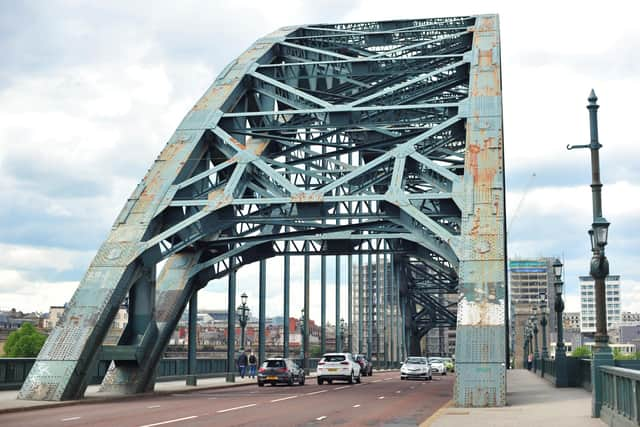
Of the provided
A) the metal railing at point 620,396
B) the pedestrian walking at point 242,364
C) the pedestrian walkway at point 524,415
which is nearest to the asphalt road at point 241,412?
the pedestrian walkway at point 524,415

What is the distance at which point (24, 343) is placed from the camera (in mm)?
119812

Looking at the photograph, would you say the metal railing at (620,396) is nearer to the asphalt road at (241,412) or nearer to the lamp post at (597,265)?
the lamp post at (597,265)

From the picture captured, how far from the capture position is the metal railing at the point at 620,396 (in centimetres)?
1402

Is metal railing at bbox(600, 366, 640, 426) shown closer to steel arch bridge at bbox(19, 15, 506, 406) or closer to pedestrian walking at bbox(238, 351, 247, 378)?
steel arch bridge at bbox(19, 15, 506, 406)

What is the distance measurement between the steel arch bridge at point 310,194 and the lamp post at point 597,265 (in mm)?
4821

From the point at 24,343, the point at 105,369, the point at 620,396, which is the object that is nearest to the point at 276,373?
the point at 105,369

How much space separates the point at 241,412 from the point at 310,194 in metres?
8.82

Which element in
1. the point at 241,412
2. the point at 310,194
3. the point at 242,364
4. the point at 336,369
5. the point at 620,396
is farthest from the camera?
the point at 242,364

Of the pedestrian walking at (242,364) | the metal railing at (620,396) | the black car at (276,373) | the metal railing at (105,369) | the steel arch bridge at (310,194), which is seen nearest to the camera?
the metal railing at (620,396)

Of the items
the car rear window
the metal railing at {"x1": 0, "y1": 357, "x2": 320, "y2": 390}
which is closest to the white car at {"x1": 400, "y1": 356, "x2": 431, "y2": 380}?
the metal railing at {"x1": 0, "y1": 357, "x2": 320, "y2": 390}

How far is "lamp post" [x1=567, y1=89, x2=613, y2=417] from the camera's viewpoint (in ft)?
62.6

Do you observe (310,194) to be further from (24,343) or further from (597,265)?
(24,343)

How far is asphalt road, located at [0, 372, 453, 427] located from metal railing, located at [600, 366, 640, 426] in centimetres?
418

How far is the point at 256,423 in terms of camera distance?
19.1 meters
